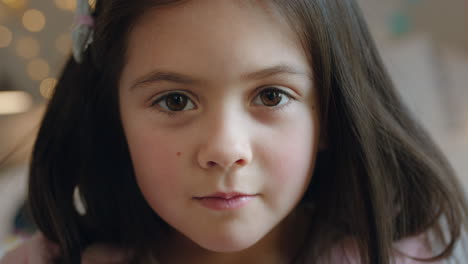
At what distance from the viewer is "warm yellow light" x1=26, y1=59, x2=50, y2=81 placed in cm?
171

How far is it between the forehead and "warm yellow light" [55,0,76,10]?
1.19 metres

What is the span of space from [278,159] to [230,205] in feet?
0.28

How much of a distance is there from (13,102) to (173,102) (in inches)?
48.7

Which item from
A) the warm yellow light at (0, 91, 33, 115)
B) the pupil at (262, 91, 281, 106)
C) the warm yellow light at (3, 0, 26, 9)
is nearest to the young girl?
the pupil at (262, 91, 281, 106)

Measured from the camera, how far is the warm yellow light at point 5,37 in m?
1.64

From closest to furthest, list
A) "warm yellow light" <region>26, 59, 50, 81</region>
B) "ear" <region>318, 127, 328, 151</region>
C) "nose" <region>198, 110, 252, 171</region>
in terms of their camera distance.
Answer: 1. "nose" <region>198, 110, 252, 171</region>
2. "ear" <region>318, 127, 328, 151</region>
3. "warm yellow light" <region>26, 59, 50, 81</region>

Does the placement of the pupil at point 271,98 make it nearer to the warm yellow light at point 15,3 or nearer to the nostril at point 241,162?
the nostril at point 241,162

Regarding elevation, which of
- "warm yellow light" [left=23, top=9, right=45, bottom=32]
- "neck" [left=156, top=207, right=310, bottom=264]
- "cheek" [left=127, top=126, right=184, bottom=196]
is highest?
"warm yellow light" [left=23, top=9, right=45, bottom=32]

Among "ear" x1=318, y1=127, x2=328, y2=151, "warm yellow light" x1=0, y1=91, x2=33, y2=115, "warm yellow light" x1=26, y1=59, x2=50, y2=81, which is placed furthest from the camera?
"warm yellow light" x1=26, y1=59, x2=50, y2=81

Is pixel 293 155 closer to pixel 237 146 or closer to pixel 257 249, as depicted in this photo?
pixel 237 146

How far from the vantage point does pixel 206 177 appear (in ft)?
1.87

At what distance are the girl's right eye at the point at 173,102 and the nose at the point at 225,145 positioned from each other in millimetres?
52

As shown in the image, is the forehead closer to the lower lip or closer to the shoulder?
the lower lip

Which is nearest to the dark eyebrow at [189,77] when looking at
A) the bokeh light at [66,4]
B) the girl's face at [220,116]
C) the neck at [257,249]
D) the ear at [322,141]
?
the girl's face at [220,116]
